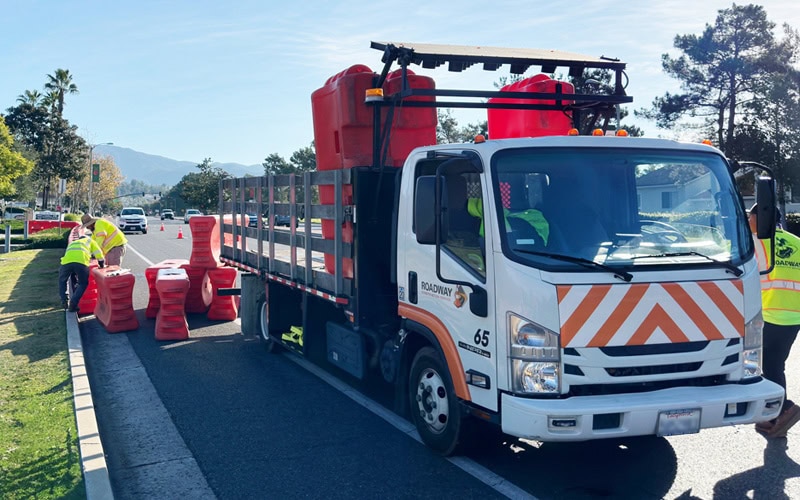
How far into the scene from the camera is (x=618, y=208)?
16.1 feet

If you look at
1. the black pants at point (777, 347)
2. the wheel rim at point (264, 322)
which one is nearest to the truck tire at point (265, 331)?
the wheel rim at point (264, 322)

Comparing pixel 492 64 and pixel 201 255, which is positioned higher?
pixel 492 64

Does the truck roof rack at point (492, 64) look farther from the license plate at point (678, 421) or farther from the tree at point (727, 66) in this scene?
the tree at point (727, 66)

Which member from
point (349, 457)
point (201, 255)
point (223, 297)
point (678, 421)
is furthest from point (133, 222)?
point (678, 421)

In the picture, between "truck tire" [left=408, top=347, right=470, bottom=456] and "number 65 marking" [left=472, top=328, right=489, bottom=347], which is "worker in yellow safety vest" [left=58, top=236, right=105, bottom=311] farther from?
"number 65 marking" [left=472, top=328, right=489, bottom=347]

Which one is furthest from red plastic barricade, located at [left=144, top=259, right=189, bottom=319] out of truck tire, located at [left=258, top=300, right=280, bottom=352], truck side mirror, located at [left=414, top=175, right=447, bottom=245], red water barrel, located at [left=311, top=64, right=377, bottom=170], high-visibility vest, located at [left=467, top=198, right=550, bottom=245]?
high-visibility vest, located at [left=467, top=198, right=550, bottom=245]

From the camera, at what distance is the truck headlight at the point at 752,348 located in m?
4.80

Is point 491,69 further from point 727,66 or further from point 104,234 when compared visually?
point 727,66

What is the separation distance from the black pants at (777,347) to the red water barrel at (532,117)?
267 centimetres

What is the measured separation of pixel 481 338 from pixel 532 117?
3.08 metres

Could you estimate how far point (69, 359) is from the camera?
8727 mm

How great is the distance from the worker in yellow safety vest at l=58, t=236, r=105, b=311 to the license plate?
32.2 feet

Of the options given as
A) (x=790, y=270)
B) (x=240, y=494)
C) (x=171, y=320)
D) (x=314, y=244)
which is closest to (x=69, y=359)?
(x=171, y=320)

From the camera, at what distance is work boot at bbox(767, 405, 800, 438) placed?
19.0 feet
